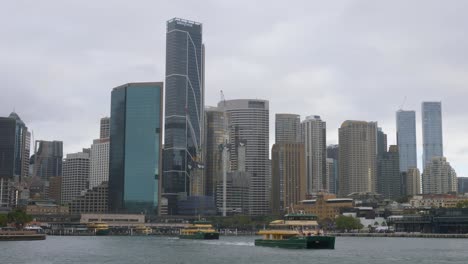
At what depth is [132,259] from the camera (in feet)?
431

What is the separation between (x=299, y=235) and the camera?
149 meters

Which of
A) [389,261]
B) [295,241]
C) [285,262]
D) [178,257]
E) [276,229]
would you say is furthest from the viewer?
[276,229]

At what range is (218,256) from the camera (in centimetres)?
13762

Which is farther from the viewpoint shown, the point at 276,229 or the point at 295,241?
Answer: the point at 276,229

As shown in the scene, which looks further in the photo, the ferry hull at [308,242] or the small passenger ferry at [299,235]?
the small passenger ferry at [299,235]

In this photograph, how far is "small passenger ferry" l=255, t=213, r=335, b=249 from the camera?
146m

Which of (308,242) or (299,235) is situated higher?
(299,235)

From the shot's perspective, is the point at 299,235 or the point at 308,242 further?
the point at 299,235

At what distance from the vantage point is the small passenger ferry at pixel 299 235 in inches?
5732

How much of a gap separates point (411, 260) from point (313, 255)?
17467 mm

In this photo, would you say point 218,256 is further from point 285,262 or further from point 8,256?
point 8,256

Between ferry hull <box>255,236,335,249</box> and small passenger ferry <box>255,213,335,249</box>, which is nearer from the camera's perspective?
ferry hull <box>255,236,335,249</box>

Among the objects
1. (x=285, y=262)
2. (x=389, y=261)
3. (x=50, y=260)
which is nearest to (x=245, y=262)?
(x=285, y=262)

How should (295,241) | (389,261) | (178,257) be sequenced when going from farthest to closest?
(295,241) < (178,257) < (389,261)
